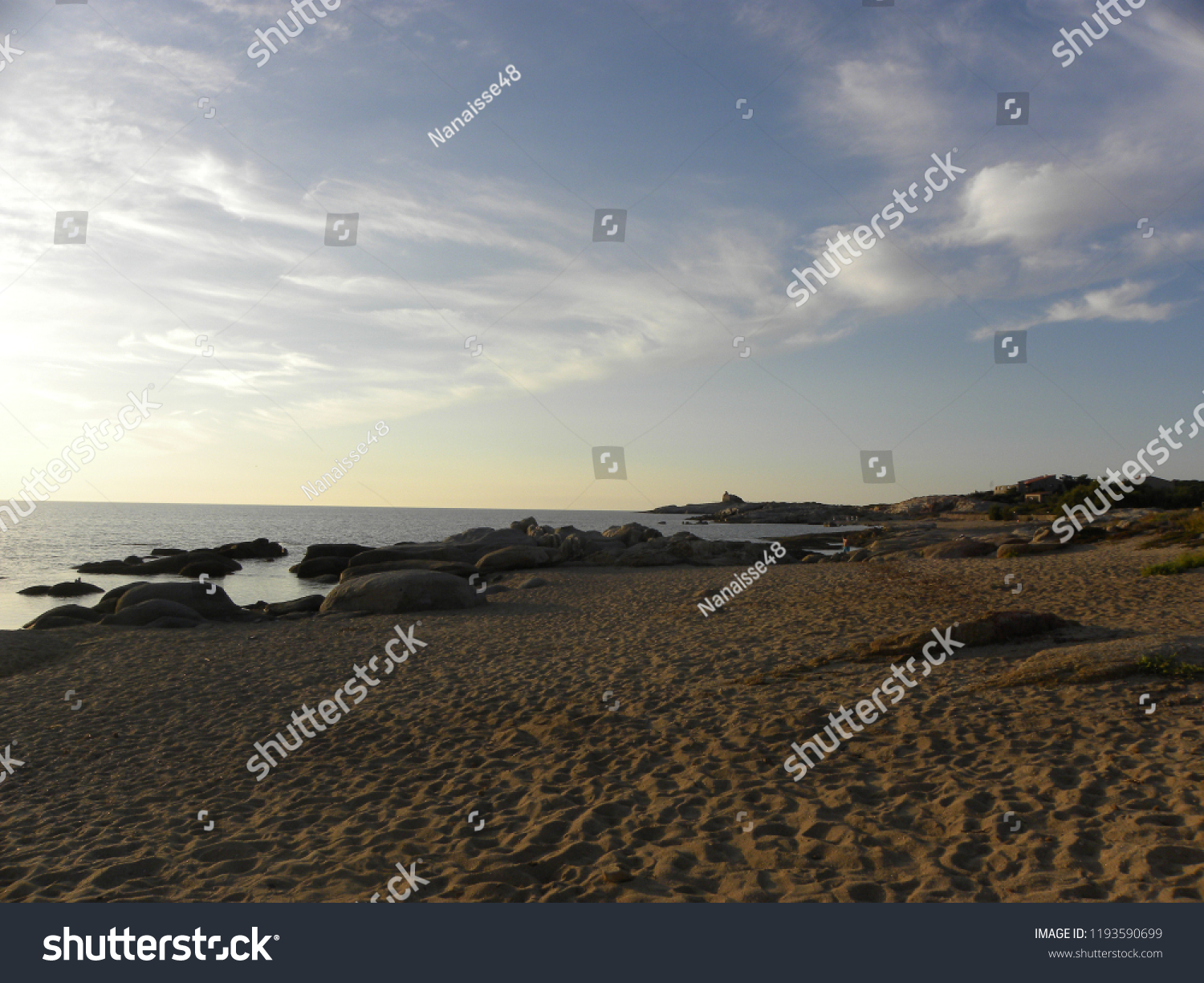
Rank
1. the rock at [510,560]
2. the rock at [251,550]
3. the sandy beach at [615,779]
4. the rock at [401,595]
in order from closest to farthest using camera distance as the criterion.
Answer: the sandy beach at [615,779]
the rock at [401,595]
the rock at [510,560]
the rock at [251,550]

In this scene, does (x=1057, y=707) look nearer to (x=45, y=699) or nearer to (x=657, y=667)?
(x=657, y=667)

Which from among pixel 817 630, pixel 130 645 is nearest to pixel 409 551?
pixel 130 645

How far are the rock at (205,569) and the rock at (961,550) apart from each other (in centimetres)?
3651

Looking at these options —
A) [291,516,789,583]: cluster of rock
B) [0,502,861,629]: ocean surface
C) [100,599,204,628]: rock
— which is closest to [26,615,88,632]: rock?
[100,599,204,628]: rock

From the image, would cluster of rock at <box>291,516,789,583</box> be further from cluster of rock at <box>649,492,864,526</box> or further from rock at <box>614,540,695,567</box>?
cluster of rock at <box>649,492,864,526</box>

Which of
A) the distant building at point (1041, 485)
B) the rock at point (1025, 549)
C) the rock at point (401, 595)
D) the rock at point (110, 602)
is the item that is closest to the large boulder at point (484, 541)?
the rock at point (401, 595)

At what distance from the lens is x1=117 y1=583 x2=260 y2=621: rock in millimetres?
18938

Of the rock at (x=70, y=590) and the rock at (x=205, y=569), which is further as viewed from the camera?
the rock at (x=205, y=569)

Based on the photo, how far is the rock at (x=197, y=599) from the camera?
746 inches

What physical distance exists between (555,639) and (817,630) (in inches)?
217

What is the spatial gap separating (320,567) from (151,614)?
17866 millimetres

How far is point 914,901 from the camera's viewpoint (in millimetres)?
4469

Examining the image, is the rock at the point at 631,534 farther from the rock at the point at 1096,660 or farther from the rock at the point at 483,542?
the rock at the point at 1096,660

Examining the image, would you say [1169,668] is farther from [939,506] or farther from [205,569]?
[939,506]
